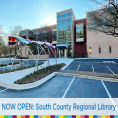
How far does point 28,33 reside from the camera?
37375 millimetres

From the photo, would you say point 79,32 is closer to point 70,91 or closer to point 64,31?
point 64,31

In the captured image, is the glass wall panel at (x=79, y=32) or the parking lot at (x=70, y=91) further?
the glass wall panel at (x=79, y=32)

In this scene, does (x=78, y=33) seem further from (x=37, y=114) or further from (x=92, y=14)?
(x=37, y=114)

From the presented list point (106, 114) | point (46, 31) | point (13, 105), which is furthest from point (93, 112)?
point (46, 31)

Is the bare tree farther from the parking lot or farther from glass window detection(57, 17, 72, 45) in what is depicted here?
glass window detection(57, 17, 72, 45)

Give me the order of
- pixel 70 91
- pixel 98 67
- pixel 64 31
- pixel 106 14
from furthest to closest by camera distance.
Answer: pixel 64 31 < pixel 98 67 < pixel 106 14 < pixel 70 91

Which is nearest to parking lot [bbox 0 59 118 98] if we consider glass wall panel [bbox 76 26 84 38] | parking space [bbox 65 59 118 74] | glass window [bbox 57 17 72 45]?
parking space [bbox 65 59 118 74]

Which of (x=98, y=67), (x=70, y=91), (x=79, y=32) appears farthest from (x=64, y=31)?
(x=70, y=91)

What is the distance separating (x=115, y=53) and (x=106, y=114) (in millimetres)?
24943

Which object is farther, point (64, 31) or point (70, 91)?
point (64, 31)

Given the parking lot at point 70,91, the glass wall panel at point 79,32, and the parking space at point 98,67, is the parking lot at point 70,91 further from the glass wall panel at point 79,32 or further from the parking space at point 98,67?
the glass wall panel at point 79,32

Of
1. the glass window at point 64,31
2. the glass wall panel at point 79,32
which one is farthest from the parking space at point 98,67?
the glass window at point 64,31

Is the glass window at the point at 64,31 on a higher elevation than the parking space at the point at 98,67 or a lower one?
higher

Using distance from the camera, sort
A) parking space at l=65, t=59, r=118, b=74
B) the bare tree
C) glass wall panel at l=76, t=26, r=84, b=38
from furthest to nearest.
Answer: glass wall panel at l=76, t=26, r=84, b=38 → parking space at l=65, t=59, r=118, b=74 → the bare tree
